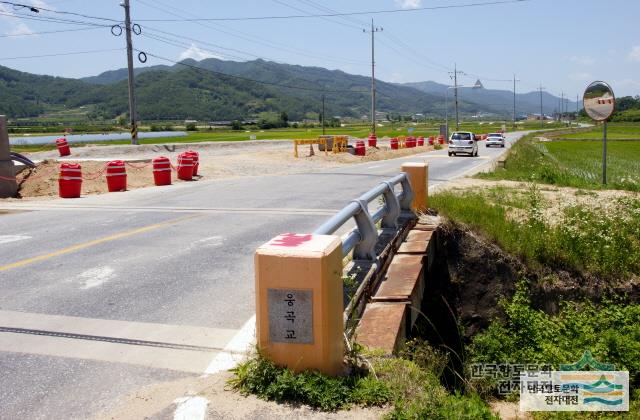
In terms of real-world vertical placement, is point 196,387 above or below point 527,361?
above

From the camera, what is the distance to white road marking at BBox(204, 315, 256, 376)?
4711 mm

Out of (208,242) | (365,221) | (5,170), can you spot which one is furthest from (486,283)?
(5,170)

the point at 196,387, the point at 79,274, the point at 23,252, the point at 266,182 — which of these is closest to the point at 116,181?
the point at 266,182

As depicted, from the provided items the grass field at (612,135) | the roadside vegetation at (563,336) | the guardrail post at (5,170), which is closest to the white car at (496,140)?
the grass field at (612,135)

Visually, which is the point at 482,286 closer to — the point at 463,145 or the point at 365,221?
the point at 365,221

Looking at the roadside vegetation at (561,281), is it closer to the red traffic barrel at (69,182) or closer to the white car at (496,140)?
the red traffic barrel at (69,182)

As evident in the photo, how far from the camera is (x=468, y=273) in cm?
974

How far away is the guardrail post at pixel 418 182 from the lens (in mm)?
10273

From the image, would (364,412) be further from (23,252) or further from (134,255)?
(23,252)

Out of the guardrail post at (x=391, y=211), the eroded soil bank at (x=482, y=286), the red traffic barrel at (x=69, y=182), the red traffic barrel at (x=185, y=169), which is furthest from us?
the red traffic barrel at (x=185, y=169)

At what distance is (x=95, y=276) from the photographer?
7680mm

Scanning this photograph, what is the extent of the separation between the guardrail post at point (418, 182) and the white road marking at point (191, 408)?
6.72 m

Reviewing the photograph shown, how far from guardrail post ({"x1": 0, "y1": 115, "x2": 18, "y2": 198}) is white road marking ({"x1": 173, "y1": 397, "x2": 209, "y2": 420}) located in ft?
59.8

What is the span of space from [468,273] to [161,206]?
313 inches
